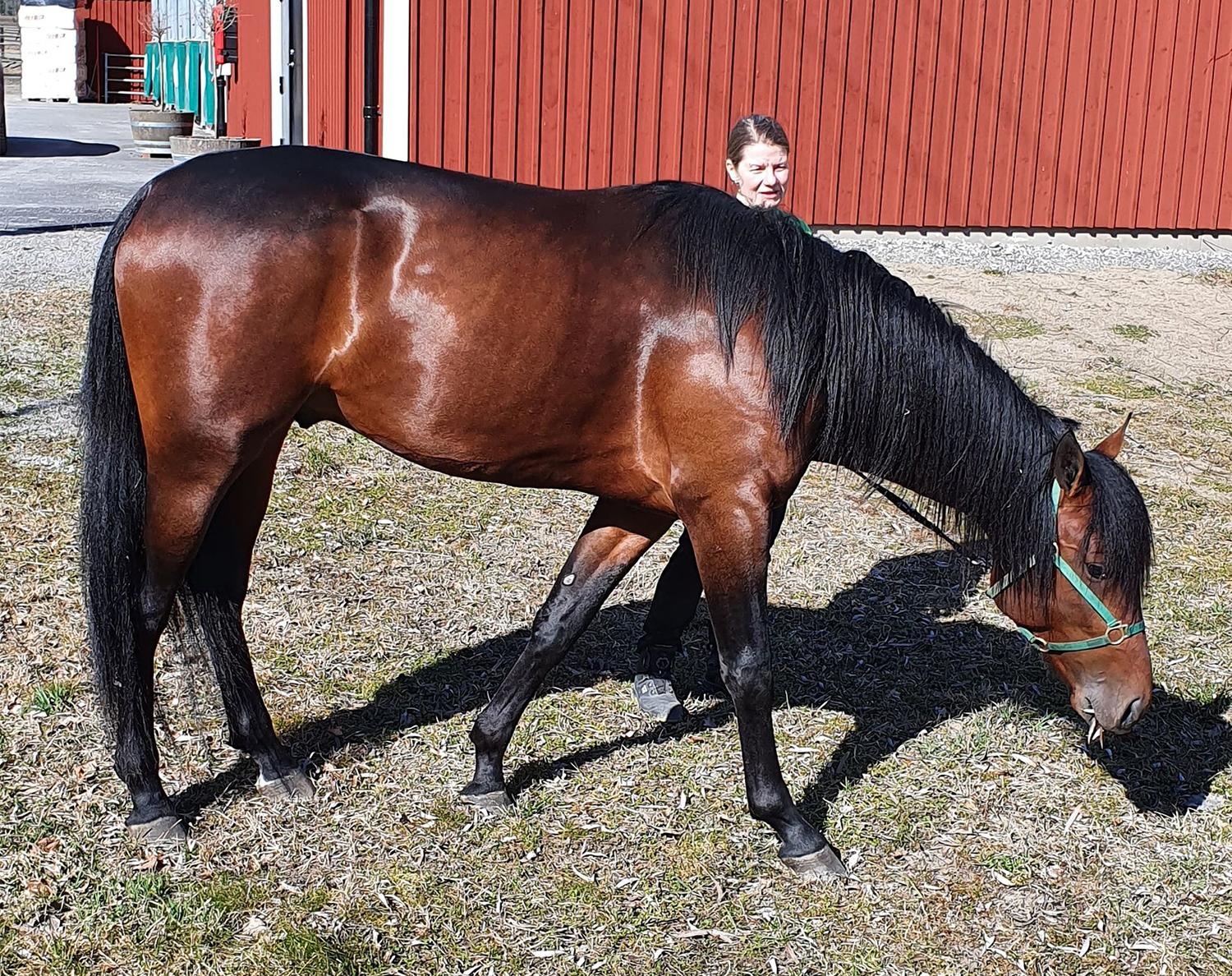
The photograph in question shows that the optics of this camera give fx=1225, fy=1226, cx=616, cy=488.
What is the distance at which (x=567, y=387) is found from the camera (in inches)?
116

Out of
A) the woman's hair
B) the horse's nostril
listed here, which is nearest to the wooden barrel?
the woman's hair

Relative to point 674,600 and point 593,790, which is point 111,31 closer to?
point 674,600

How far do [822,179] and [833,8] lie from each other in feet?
5.02

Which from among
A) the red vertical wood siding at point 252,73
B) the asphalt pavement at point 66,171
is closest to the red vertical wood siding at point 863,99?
the asphalt pavement at point 66,171

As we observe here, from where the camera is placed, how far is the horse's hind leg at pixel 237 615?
321 centimetres

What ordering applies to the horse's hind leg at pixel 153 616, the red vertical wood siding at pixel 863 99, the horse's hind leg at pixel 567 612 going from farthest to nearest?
1. the red vertical wood siding at pixel 863 99
2. the horse's hind leg at pixel 567 612
3. the horse's hind leg at pixel 153 616

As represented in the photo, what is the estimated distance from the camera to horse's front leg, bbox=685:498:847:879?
9.66 ft

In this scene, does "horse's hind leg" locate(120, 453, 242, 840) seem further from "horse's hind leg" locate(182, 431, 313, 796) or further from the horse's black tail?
"horse's hind leg" locate(182, 431, 313, 796)

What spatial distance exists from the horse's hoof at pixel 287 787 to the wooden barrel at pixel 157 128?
1611 centimetres

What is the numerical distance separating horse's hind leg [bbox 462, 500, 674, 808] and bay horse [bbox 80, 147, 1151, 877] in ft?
0.75

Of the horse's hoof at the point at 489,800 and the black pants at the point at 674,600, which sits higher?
the black pants at the point at 674,600

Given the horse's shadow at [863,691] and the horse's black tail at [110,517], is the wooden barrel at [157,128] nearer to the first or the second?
the horse's shadow at [863,691]

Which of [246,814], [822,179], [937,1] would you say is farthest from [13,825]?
[937,1]

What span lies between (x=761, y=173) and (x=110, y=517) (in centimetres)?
210
